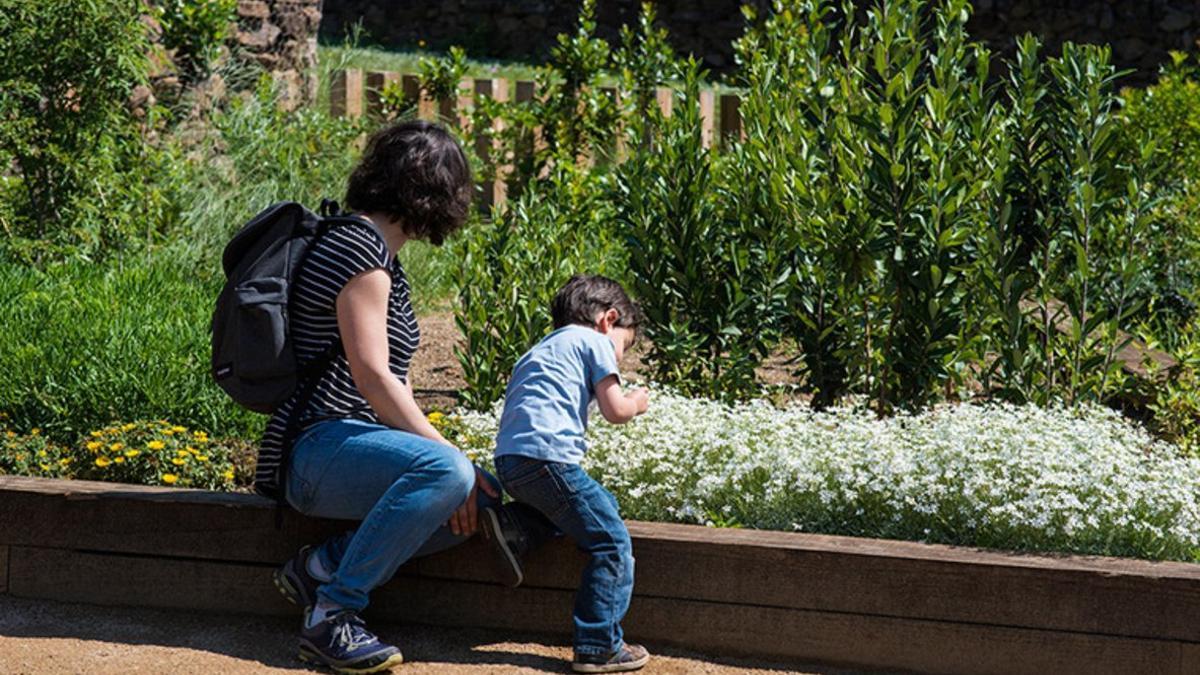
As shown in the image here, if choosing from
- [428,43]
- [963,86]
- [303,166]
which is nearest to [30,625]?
[963,86]

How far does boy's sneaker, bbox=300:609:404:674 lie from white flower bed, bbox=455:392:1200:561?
90 cm

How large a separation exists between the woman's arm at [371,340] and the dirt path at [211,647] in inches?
27.2

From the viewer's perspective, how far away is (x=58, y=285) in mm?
6742

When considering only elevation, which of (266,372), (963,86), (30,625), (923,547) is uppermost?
(963,86)

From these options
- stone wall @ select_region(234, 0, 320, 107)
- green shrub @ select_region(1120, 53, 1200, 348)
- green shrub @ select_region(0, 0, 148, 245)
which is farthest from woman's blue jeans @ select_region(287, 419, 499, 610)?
stone wall @ select_region(234, 0, 320, 107)

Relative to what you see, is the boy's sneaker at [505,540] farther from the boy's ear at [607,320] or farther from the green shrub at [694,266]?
the green shrub at [694,266]

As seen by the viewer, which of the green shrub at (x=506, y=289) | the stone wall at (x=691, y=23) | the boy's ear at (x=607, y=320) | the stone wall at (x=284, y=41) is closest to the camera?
the boy's ear at (x=607, y=320)

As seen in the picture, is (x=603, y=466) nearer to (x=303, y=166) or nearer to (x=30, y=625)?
(x=30, y=625)

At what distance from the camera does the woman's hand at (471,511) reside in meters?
4.14

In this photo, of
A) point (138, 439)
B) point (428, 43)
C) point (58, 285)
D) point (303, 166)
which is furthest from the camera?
point (428, 43)

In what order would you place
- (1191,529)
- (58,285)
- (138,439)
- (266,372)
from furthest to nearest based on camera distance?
(58,285) < (138,439) < (1191,529) < (266,372)

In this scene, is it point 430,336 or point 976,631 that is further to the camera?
point 430,336

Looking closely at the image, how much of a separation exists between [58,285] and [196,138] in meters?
2.99

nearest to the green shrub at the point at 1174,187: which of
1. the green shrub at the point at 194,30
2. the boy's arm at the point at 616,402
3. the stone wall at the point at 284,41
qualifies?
the boy's arm at the point at 616,402
